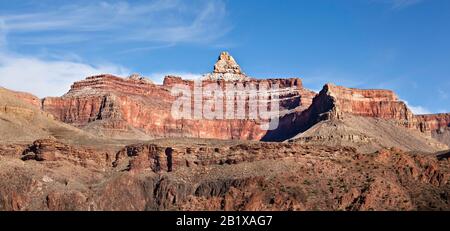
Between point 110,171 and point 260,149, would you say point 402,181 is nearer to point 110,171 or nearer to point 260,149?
point 260,149

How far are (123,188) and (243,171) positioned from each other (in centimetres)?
1656

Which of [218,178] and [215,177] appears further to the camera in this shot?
[215,177]

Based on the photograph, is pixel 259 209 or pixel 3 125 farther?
pixel 3 125

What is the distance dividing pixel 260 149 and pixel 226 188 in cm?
1159

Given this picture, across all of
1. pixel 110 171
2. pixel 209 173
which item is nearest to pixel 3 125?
pixel 110 171

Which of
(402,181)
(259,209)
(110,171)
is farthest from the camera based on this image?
(110,171)

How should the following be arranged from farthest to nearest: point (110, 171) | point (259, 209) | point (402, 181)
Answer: point (110, 171) → point (402, 181) → point (259, 209)

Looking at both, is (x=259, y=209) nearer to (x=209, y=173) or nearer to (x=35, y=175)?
(x=209, y=173)

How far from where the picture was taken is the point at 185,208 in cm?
14675

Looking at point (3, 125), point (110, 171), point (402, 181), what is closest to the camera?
point (402, 181)

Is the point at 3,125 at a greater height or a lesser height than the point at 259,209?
greater

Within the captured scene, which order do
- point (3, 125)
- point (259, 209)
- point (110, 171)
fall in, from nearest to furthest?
point (259, 209)
point (110, 171)
point (3, 125)

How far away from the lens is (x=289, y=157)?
157500mm

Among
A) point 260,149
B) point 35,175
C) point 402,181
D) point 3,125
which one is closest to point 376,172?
point 402,181
